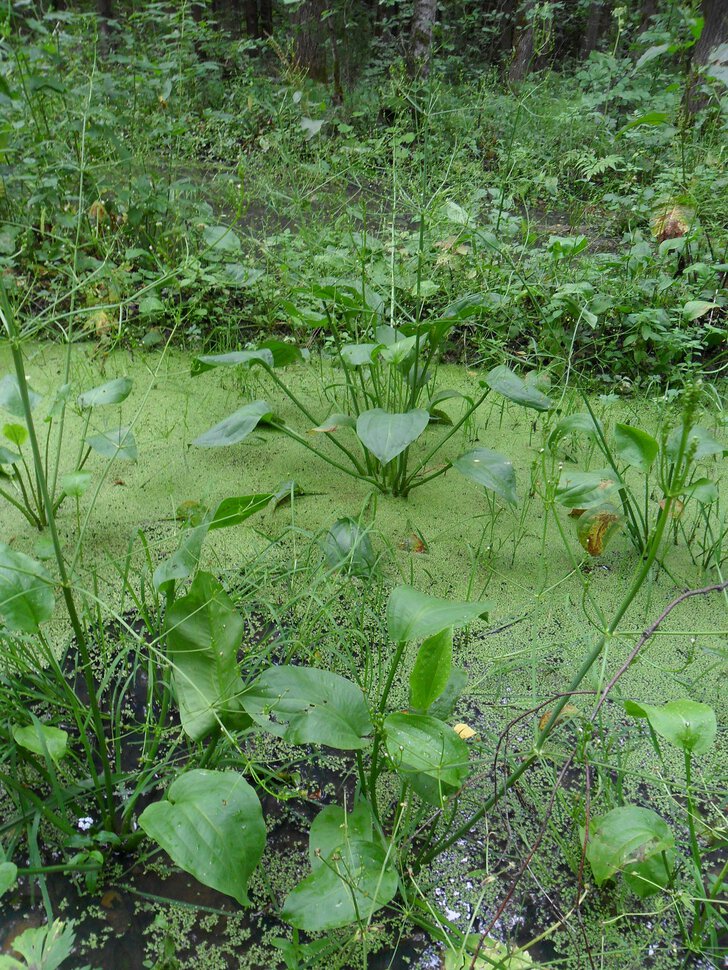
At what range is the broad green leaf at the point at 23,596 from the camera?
2.96 feet

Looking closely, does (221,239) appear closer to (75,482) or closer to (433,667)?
(75,482)

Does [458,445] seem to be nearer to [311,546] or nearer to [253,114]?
[311,546]

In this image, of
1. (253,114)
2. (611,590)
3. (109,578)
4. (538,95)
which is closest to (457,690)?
(611,590)

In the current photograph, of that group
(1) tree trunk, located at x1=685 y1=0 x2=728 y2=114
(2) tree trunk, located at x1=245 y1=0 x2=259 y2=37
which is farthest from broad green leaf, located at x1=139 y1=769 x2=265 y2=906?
(2) tree trunk, located at x1=245 y1=0 x2=259 y2=37

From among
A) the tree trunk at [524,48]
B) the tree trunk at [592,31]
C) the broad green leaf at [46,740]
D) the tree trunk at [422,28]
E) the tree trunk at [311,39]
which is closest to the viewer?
the broad green leaf at [46,740]

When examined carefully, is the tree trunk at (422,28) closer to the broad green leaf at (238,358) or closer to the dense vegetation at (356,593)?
the dense vegetation at (356,593)

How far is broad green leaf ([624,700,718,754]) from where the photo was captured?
838 millimetres

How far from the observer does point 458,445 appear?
1975mm

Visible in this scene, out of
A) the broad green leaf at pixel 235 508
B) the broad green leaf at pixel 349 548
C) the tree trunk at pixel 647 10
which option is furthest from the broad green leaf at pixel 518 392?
the tree trunk at pixel 647 10

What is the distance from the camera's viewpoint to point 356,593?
1.46 meters

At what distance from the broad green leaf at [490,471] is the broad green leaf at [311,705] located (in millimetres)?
634

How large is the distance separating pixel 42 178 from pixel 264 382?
1.07 meters

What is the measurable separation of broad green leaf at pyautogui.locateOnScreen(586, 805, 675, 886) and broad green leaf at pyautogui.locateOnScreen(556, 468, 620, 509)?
60 centimetres

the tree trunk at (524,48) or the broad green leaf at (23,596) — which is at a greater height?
the tree trunk at (524,48)
